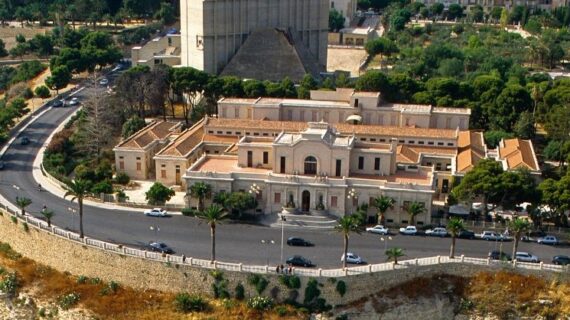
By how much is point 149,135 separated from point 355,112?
23017 millimetres

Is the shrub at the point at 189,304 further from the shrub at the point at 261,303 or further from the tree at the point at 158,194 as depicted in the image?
the tree at the point at 158,194

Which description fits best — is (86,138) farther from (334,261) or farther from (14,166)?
(334,261)

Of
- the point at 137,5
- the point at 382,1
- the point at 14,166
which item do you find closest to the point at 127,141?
the point at 14,166

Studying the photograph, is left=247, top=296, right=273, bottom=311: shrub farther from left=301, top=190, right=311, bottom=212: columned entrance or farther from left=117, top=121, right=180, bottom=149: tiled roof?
left=117, top=121, right=180, bottom=149: tiled roof

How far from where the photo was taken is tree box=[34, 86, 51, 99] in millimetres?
108875

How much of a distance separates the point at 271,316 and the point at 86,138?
3882 centimetres

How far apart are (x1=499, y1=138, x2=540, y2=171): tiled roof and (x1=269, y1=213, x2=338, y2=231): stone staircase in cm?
1855

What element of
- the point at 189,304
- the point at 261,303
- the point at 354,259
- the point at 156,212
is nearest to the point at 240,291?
the point at 261,303

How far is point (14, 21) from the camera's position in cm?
16262

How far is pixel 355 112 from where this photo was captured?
86.9 meters

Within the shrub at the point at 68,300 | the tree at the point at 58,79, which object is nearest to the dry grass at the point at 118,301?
the shrub at the point at 68,300

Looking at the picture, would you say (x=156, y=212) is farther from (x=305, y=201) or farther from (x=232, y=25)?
(x=232, y=25)

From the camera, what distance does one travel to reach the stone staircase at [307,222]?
217ft

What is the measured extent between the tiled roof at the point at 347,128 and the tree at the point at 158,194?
1401 cm
